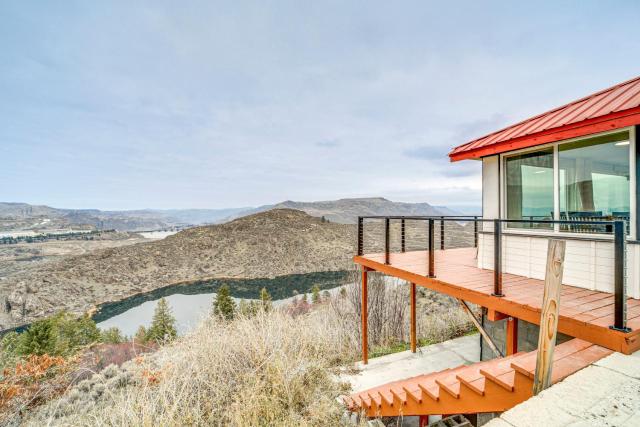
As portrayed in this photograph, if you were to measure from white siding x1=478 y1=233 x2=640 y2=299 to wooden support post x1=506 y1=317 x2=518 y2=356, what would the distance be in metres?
1.12

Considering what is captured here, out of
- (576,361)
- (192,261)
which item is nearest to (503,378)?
(576,361)

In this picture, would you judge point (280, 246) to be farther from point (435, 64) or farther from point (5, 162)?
point (5, 162)

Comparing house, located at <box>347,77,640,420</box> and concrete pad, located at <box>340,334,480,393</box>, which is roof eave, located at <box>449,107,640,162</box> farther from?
concrete pad, located at <box>340,334,480,393</box>

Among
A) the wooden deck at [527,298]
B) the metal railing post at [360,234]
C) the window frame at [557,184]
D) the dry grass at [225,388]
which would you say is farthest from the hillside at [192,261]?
the window frame at [557,184]

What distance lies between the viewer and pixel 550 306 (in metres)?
1.75

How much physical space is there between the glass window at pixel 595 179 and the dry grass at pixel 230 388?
4.38 meters

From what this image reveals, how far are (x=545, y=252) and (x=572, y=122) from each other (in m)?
1.84

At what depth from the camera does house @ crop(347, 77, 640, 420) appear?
2.41 metres

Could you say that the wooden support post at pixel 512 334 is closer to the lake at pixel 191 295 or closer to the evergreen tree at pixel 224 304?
the evergreen tree at pixel 224 304

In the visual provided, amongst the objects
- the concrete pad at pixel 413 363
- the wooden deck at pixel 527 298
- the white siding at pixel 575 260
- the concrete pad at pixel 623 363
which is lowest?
the concrete pad at pixel 413 363

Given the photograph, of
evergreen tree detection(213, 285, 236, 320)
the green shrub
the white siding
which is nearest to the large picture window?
the white siding

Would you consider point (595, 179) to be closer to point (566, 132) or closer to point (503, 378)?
point (566, 132)

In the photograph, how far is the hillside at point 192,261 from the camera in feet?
131

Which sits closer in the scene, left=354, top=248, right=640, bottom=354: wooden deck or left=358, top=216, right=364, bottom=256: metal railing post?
left=354, top=248, right=640, bottom=354: wooden deck
